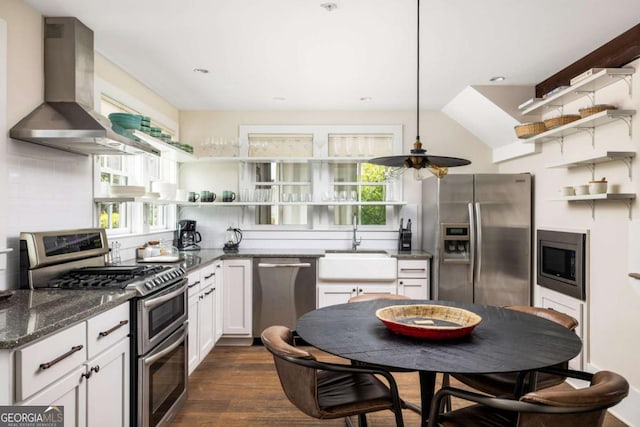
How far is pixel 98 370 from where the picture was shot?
6.34 feet

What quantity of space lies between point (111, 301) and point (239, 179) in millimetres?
3104

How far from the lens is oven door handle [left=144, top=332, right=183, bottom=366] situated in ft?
7.66

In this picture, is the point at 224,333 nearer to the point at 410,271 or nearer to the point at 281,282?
the point at 281,282

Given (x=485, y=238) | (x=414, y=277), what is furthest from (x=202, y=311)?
(x=485, y=238)

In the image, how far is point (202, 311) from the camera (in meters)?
3.59

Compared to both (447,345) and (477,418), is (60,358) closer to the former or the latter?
(447,345)

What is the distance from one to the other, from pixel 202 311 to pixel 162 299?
3.72 feet

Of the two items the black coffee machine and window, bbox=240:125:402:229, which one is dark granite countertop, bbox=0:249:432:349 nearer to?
the black coffee machine

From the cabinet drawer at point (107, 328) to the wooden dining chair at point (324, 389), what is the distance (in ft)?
2.47

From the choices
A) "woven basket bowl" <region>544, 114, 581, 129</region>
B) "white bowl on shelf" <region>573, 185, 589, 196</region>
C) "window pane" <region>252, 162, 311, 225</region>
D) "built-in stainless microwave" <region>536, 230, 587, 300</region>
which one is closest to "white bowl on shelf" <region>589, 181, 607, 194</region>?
"white bowl on shelf" <region>573, 185, 589, 196</region>

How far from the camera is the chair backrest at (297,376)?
1.79 metres

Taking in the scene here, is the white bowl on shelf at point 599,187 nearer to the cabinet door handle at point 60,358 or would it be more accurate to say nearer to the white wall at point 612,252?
the white wall at point 612,252

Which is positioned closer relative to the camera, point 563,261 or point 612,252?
point 612,252

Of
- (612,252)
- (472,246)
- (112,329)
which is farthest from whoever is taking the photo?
(472,246)
